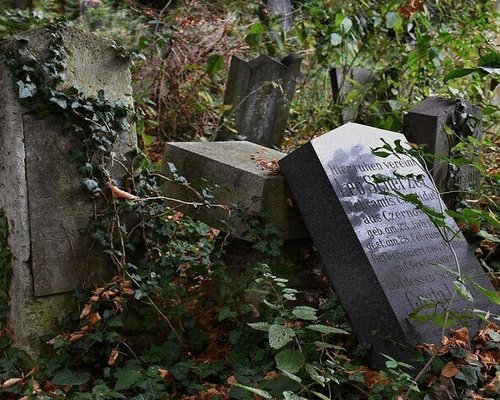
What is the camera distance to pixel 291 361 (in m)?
2.85

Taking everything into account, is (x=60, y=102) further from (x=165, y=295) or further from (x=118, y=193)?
(x=165, y=295)

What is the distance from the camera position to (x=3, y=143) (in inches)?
139

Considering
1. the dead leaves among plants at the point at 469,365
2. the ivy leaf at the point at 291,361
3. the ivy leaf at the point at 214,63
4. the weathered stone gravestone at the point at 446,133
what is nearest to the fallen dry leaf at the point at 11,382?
the ivy leaf at the point at 291,361

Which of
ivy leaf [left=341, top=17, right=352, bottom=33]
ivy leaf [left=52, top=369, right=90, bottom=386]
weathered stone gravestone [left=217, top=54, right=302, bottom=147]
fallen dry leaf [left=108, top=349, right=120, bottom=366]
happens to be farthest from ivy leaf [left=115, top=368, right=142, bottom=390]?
ivy leaf [left=341, top=17, right=352, bottom=33]

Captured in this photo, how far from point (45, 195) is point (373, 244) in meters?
1.66

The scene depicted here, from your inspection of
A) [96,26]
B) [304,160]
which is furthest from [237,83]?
[304,160]

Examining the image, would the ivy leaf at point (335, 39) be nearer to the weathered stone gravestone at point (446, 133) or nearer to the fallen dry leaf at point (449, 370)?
the weathered stone gravestone at point (446, 133)

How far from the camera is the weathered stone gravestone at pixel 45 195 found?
11.3 ft

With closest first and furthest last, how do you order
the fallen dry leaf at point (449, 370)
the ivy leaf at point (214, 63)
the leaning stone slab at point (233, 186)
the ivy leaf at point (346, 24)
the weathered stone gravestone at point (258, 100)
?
1. the fallen dry leaf at point (449, 370)
2. the leaning stone slab at point (233, 186)
3. the ivy leaf at point (346, 24)
4. the weathered stone gravestone at point (258, 100)
5. the ivy leaf at point (214, 63)

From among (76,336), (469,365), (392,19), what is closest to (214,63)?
(392,19)

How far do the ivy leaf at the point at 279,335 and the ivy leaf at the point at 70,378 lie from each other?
1.01 meters

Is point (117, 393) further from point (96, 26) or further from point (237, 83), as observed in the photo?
point (96, 26)

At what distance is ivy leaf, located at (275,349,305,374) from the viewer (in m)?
2.80

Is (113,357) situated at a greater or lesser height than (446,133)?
lesser
